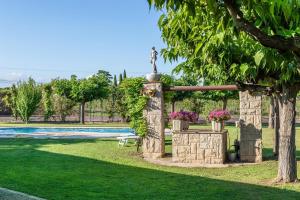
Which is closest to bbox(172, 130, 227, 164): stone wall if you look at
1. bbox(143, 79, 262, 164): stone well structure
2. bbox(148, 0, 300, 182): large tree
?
bbox(143, 79, 262, 164): stone well structure

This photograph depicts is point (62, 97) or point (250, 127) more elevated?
point (62, 97)

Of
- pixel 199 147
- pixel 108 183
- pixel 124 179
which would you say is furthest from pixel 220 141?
pixel 108 183

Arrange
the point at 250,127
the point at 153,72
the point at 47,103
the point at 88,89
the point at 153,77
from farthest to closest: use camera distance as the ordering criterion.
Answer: the point at 47,103
the point at 88,89
the point at 153,72
the point at 153,77
the point at 250,127

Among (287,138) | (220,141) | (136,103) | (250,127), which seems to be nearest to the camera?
(287,138)

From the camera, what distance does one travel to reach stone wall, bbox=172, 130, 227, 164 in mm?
11516

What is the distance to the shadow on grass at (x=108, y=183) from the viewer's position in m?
7.45

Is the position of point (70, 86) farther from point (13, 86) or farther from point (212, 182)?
point (212, 182)

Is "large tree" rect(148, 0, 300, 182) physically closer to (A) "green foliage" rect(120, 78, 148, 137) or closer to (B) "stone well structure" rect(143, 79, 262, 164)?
(B) "stone well structure" rect(143, 79, 262, 164)

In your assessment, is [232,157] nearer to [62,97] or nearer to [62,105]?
[62,97]

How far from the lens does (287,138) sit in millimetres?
8586

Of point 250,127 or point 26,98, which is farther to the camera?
point 26,98

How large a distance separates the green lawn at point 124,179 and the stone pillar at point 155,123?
0.52 metres

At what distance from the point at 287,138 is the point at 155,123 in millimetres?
5239

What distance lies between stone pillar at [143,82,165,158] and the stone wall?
45.7 inches
